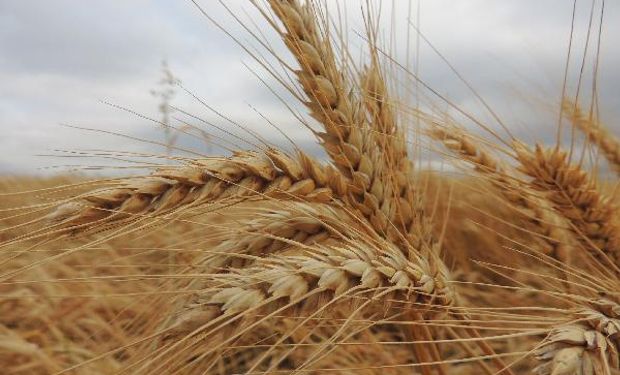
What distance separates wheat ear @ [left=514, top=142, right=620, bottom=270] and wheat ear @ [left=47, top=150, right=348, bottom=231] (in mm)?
685

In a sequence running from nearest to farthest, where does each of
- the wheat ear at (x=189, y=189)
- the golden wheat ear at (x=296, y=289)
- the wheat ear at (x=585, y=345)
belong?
the wheat ear at (x=585, y=345) → the golden wheat ear at (x=296, y=289) → the wheat ear at (x=189, y=189)

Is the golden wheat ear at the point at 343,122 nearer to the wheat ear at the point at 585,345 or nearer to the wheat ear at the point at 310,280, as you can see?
the wheat ear at the point at 310,280

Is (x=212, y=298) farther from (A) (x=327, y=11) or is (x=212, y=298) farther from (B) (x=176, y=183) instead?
Answer: (A) (x=327, y=11)

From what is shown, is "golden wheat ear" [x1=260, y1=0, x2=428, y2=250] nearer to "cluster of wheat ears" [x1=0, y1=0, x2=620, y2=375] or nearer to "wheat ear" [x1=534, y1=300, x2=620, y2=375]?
"cluster of wheat ears" [x1=0, y1=0, x2=620, y2=375]

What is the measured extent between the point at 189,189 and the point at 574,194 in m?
1.03

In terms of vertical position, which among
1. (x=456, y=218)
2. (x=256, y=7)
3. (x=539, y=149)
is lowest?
(x=456, y=218)

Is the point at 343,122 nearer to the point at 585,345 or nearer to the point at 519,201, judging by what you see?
the point at 585,345

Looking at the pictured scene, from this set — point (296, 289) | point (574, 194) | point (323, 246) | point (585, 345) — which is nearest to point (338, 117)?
point (323, 246)

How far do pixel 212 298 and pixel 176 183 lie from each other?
0.25 metres

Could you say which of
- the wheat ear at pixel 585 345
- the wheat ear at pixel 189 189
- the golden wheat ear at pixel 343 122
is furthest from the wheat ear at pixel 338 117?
the wheat ear at pixel 585 345

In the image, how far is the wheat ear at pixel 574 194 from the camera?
160cm

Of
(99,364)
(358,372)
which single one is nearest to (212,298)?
(99,364)

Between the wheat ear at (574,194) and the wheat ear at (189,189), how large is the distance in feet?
2.25

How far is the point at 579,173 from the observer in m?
1.59
